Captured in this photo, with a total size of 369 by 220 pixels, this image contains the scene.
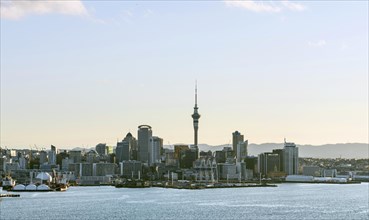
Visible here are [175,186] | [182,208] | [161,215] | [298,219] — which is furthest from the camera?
[175,186]

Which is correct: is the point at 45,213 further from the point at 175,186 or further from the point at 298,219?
the point at 175,186

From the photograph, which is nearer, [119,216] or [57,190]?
[119,216]

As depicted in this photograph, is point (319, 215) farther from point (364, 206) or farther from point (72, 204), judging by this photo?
point (72, 204)

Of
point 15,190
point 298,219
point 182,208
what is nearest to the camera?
point 298,219

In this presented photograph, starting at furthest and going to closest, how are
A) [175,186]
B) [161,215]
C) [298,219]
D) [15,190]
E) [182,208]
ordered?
[175,186] < [15,190] < [182,208] < [161,215] < [298,219]

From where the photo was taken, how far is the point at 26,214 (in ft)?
295

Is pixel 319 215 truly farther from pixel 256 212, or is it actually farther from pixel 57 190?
pixel 57 190

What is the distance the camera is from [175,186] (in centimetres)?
19162

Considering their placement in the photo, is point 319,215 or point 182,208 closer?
point 319,215

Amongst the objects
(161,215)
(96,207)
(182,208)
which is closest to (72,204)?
(96,207)

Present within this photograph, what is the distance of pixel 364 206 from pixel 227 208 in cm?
1888

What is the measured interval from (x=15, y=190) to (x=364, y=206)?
3166 inches

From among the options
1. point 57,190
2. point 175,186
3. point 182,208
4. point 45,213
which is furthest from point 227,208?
point 175,186

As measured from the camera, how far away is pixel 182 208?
101 meters
